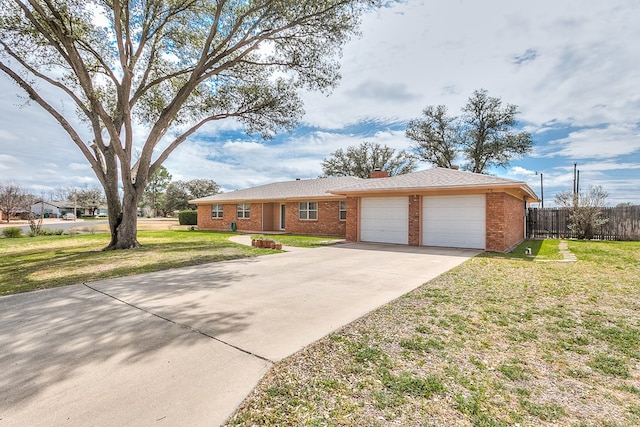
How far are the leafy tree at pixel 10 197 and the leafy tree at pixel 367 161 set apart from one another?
44.6 metres

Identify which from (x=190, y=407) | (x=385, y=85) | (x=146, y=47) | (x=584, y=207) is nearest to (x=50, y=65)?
(x=146, y=47)

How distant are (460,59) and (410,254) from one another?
324 inches

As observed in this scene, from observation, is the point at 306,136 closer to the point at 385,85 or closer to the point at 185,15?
the point at 385,85

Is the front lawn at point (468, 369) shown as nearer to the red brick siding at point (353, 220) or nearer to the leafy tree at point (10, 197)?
the red brick siding at point (353, 220)

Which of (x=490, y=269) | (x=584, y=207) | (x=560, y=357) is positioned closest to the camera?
(x=560, y=357)

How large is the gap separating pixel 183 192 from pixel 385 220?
4805 cm

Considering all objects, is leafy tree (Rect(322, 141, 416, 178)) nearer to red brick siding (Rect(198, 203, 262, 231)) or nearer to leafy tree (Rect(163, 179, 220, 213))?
red brick siding (Rect(198, 203, 262, 231))

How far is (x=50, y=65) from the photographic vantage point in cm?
1195

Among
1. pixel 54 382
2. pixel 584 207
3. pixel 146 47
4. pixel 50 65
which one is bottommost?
pixel 54 382

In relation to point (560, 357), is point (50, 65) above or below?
above

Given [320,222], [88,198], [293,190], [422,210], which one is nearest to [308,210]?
[320,222]

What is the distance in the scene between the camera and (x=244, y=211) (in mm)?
22812

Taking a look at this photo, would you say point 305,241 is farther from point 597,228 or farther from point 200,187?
point 200,187

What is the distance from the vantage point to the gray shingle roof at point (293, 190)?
19.3m
